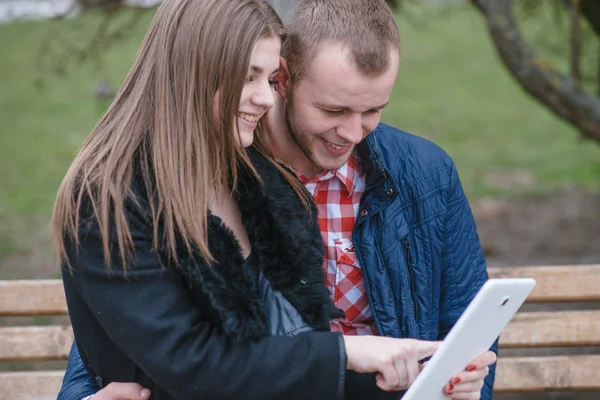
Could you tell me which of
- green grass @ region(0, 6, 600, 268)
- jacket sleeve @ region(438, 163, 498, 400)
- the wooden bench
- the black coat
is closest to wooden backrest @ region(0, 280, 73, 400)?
the wooden bench

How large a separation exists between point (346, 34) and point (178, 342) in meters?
1.00

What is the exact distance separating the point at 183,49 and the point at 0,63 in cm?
1454

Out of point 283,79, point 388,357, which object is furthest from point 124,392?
point 283,79

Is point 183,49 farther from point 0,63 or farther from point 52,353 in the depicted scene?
point 0,63

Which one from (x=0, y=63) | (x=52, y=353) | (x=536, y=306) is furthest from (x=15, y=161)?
(x=52, y=353)

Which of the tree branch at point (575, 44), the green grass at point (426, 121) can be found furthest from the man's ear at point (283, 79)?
the green grass at point (426, 121)

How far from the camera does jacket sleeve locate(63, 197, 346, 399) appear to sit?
6.06ft

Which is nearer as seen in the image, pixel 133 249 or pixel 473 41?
pixel 133 249

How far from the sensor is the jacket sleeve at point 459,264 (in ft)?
8.24

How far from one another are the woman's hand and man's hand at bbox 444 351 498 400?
88 millimetres

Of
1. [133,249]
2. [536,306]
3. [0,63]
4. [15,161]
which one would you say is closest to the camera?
[133,249]

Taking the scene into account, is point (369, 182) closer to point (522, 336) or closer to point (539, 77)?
point (522, 336)

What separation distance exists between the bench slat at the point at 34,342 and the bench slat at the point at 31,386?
0.07m

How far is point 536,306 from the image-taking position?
18.5 ft
